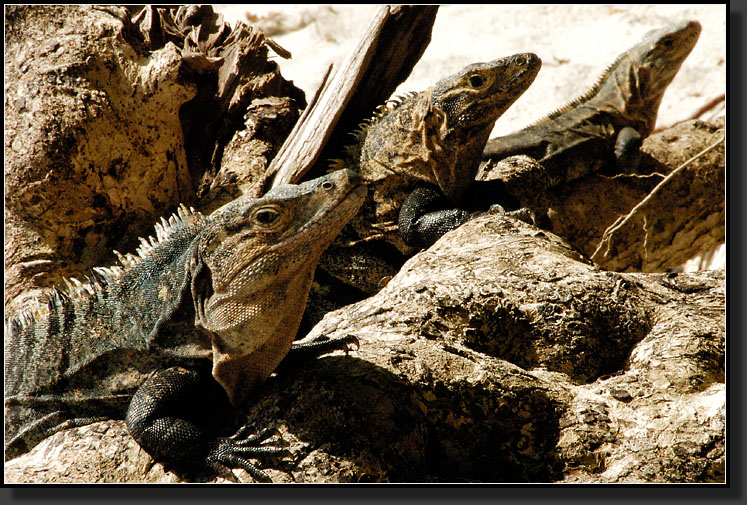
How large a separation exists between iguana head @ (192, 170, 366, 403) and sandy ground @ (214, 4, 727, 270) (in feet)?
21.9

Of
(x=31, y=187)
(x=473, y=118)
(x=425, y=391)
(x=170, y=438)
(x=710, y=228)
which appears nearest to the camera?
(x=170, y=438)

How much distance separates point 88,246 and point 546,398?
11.9 feet

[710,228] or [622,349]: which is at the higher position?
[710,228]

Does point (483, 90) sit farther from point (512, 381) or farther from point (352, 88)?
point (512, 381)

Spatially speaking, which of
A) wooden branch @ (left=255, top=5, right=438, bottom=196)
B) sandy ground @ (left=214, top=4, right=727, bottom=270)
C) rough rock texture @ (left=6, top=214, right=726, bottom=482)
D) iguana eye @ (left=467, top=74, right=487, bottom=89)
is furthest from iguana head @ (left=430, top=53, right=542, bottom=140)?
sandy ground @ (left=214, top=4, right=727, bottom=270)

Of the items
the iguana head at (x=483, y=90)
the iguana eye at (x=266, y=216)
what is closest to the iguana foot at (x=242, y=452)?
the iguana eye at (x=266, y=216)

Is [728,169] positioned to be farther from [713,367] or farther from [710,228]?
[710,228]

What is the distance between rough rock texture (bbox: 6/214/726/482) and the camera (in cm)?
289

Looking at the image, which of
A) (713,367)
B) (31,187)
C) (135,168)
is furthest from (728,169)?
(31,187)

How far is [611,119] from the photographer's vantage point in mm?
8039

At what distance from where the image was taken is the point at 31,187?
4969 mm

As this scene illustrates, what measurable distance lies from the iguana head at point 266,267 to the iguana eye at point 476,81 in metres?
2.70

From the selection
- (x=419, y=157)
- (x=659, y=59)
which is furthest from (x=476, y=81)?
(x=659, y=59)

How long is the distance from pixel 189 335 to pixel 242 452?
57 cm
